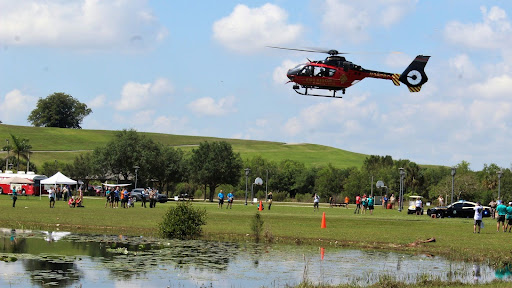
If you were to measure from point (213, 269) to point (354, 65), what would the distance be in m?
27.5

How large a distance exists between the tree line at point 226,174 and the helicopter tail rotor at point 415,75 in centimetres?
4669

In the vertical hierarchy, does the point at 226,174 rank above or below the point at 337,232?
above

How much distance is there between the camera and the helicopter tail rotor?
49.9m

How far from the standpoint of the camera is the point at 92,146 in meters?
173

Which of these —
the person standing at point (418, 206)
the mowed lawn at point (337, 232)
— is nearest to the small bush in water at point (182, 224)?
the mowed lawn at point (337, 232)

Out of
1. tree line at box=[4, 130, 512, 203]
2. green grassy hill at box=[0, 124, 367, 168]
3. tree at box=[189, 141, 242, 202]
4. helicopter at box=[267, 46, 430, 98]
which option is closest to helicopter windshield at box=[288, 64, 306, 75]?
helicopter at box=[267, 46, 430, 98]

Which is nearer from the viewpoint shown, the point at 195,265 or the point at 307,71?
the point at 195,265

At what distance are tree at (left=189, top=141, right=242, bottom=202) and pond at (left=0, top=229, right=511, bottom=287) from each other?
260ft

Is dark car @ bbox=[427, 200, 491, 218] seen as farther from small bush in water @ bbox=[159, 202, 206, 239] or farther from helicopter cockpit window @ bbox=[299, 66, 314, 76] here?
small bush in water @ bbox=[159, 202, 206, 239]

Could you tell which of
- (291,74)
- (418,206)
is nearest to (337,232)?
(291,74)

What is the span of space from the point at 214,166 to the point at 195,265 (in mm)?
86438

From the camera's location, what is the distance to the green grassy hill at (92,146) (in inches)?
6378

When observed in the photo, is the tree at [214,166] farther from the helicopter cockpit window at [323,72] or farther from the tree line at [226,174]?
the helicopter cockpit window at [323,72]

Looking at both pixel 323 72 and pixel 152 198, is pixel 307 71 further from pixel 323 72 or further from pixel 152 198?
pixel 152 198
